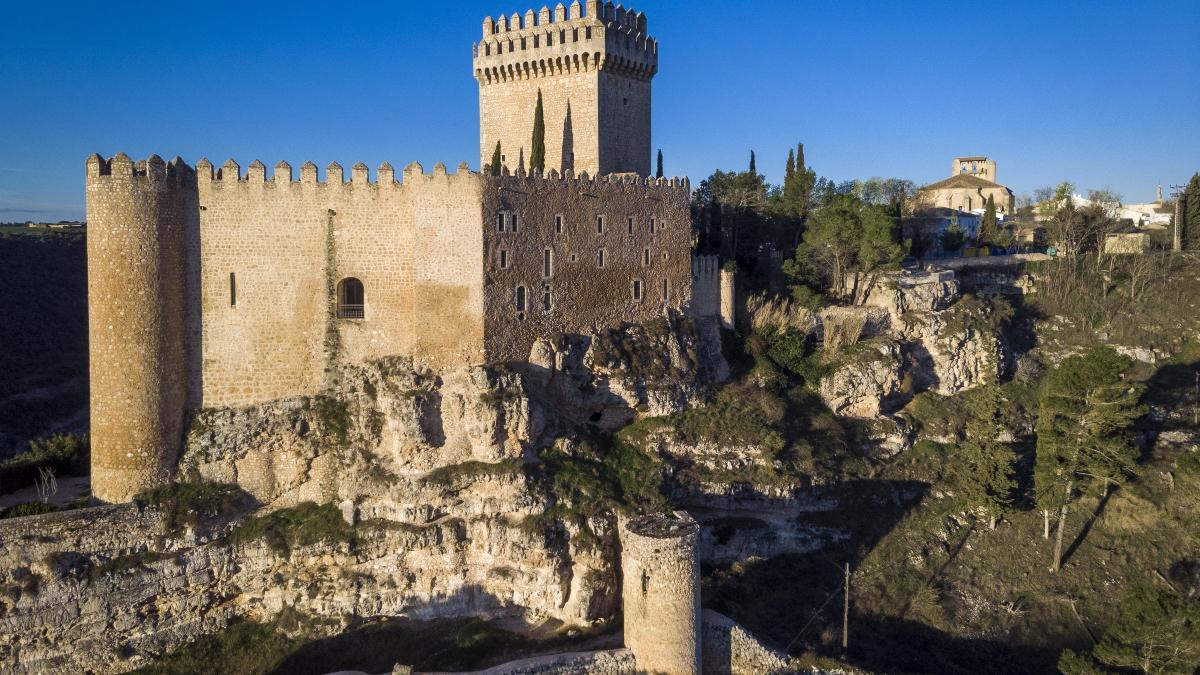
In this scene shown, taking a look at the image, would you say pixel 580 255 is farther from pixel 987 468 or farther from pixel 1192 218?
pixel 1192 218

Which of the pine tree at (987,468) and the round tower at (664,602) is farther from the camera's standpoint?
the pine tree at (987,468)

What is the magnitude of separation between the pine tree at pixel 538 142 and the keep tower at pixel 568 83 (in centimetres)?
47

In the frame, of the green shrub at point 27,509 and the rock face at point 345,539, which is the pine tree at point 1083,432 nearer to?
the rock face at point 345,539

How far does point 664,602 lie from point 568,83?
20.9 meters

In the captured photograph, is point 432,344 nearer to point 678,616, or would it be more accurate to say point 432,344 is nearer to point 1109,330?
point 678,616

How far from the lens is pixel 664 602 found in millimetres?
24156

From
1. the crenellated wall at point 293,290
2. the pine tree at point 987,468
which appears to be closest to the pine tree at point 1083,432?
the pine tree at point 987,468

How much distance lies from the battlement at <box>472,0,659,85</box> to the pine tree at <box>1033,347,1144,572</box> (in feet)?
65.4

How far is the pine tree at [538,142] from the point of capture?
35.8m

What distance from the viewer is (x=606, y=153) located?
37.1 metres

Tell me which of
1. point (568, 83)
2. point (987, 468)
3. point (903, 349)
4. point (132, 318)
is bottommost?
point (987, 468)

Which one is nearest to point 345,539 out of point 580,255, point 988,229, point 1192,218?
point 580,255

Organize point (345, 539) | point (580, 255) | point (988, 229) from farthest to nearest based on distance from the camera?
point (988, 229), point (580, 255), point (345, 539)

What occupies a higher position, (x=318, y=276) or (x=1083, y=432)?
(x=318, y=276)
